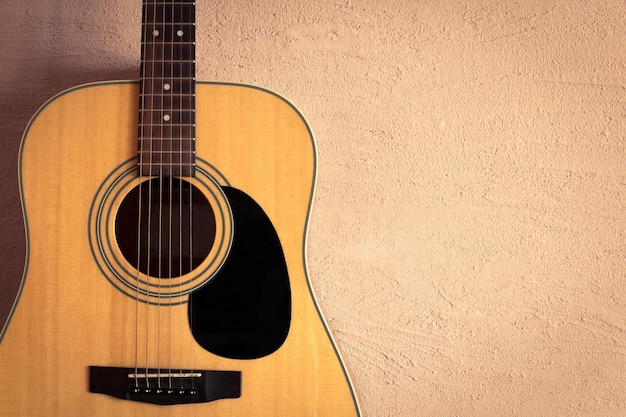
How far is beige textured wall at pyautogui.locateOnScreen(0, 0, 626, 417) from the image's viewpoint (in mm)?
1069

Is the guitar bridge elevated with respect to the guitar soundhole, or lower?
lower

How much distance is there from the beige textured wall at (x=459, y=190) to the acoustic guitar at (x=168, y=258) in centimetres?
26

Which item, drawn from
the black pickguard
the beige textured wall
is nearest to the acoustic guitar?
the black pickguard

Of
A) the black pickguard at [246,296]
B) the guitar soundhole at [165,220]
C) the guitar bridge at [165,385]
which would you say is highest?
the guitar soundhole at [165,220]

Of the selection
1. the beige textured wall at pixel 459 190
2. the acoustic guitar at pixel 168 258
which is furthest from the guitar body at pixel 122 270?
the beige textured wall at pixel 459 190

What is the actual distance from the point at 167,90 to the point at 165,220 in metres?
0.21

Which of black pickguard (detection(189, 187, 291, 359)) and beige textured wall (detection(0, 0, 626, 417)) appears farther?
beige textured wall (detection(0, 0, 626, 417))

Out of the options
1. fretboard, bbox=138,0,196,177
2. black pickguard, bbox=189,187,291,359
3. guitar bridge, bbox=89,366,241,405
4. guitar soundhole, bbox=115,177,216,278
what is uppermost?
fretboard, bbox=138,0,196,177

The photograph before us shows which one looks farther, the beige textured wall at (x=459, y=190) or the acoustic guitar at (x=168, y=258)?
the beige textured wall at (x=459, y=190)

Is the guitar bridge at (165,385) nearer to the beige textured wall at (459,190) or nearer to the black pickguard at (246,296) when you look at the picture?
the black pickguard at (246,296)

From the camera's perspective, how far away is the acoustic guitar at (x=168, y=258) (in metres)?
0.82

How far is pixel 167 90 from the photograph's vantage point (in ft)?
2.83

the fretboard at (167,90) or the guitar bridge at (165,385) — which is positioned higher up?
the fretboard at (167,90)

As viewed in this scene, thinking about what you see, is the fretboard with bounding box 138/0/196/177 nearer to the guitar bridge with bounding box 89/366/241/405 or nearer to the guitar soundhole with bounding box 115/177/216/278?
the guitar soundhole with bounding box 115/177/216/278
